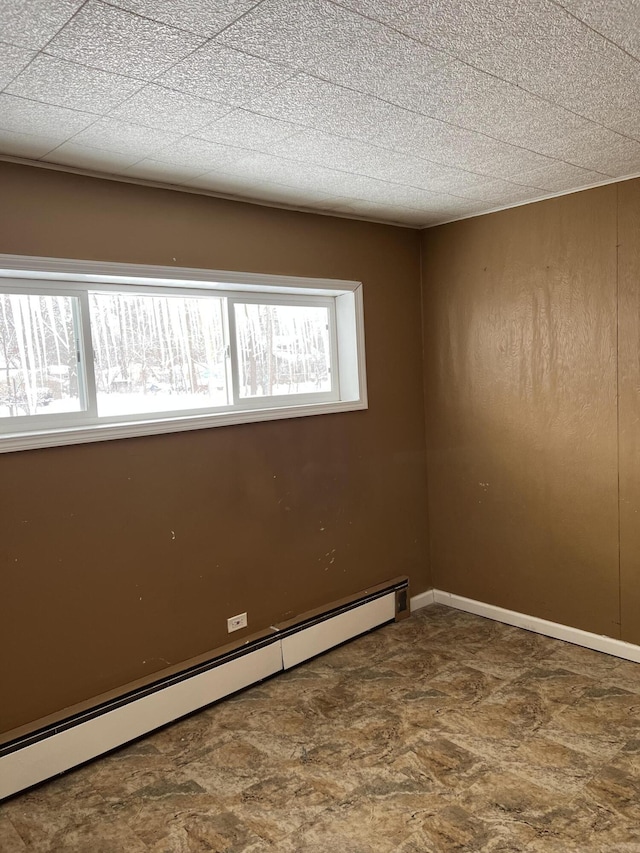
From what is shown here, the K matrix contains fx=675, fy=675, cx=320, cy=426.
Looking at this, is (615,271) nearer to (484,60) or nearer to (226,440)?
(484,60)

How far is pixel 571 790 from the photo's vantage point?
247 centimetres

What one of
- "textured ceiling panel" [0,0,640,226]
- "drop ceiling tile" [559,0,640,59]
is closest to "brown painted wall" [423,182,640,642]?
"textured ceiling panel" [0,0,640,226]

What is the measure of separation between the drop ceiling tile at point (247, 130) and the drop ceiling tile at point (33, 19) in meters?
0.70

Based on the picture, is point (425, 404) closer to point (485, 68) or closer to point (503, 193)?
point (503, 193)

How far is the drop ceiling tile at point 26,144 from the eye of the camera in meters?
2.37

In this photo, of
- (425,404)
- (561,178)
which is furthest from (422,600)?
(561,178)

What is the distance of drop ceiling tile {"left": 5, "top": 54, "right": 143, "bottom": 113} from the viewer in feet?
6.04

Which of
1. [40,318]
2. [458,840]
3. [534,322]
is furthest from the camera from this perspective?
[534,322]

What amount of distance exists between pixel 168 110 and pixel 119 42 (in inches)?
18.2

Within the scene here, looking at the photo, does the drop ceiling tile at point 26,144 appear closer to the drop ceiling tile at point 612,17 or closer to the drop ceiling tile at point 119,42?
the drop ceiling tile at point 119,42

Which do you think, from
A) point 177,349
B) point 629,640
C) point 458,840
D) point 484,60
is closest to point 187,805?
point 458,840

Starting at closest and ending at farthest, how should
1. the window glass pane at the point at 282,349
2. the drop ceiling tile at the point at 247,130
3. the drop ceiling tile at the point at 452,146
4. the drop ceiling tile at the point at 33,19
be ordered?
the drop ceiling tile at the point at 33,19 < the drop ceiling tile at the point at 247,130 < the drop ceiling tile at the point at 452,146 < the window glass pane at the point at 282,349

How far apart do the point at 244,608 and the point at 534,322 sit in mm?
2218


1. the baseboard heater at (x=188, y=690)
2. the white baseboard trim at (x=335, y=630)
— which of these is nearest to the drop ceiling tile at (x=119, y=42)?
the baseboard heater at (x=188, y=690)
